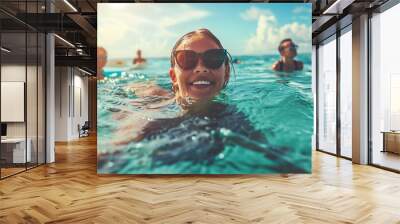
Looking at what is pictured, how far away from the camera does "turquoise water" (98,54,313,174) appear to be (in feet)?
20.3

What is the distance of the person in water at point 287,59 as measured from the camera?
20.6ft

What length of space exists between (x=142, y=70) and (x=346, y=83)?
5.23 m

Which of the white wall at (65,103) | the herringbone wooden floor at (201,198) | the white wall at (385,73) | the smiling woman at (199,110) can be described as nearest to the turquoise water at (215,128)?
the smiling woman at (199,110)

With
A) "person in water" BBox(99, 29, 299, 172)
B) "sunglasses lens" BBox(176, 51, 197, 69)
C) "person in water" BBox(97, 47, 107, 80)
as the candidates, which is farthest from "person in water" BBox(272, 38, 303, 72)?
"person in water" BBox(97, 47, 107, 80)

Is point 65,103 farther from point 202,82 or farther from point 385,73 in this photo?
point 385,73

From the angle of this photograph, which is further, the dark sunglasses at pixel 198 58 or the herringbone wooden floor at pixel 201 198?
the dark sunglasses at pixel 198 58

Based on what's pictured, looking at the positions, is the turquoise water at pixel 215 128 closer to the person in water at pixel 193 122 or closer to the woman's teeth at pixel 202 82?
the person in water at pixel 193 122

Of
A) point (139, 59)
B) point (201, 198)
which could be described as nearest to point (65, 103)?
point (139, 59)

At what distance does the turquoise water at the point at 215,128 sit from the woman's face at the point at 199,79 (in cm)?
14

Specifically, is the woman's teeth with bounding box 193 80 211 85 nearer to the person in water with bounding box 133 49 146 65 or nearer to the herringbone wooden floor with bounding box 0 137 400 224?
the person in water with bounding box 133 49 146 65

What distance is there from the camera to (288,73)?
6.27 metres

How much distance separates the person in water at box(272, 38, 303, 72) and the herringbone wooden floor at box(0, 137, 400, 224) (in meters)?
1.83

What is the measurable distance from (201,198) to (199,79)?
7.21 feet

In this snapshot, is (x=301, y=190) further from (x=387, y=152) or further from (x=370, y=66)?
(x=370, y=66)
